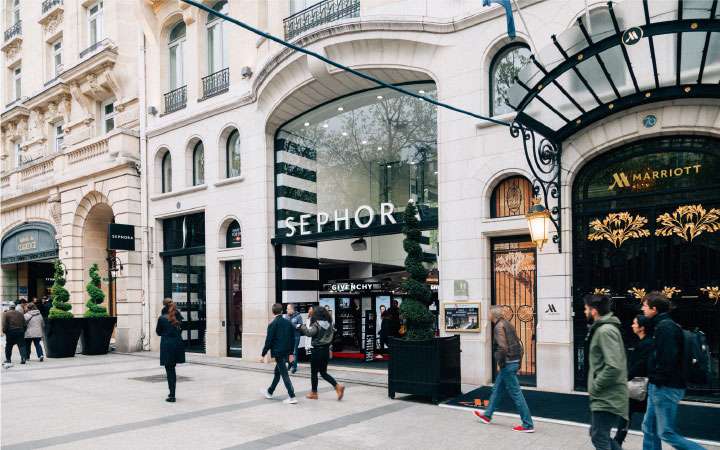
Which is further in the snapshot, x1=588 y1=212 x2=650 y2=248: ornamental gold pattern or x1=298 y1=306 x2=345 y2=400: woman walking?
x1=588 y1=212 x2=650 y2=248: ornamental gold pattern

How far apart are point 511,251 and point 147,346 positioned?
13.0 m

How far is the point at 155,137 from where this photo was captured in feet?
64.8

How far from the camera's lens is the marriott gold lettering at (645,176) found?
989cm

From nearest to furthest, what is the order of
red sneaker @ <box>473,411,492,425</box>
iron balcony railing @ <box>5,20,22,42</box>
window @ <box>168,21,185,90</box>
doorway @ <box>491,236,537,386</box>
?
red sneaker @ <box>473,411,492,425</box> → doorway @ <box>491,236,537,386</box> → window @ <box>168,21,185,90</box> → iron balcony railing @ <box>5,20,22,42</box>

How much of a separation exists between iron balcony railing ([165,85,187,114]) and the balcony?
1072 millimetres

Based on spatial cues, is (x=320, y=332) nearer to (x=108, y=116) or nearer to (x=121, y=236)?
(x=121, y=236)

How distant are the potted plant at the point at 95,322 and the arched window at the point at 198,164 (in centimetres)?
419

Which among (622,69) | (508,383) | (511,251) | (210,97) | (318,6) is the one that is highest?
(318,6)

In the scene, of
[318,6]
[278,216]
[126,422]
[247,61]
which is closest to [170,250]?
[278,216]

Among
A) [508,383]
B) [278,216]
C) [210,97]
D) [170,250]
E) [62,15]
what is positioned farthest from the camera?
[62,15]

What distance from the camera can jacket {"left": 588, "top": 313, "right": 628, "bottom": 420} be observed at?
548 cm

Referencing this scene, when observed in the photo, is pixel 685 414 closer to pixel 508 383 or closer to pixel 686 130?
pixel 508 383

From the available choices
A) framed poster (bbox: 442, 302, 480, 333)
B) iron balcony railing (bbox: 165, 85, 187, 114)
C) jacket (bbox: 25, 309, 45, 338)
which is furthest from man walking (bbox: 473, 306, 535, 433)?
jacket (bbox: 25, 309, 45, 338)

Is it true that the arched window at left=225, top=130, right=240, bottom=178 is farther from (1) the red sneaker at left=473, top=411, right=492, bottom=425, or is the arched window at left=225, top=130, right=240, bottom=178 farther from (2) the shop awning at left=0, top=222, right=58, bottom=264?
(1) the red sneaker at left=473, top=411, right=492, bottom=425
